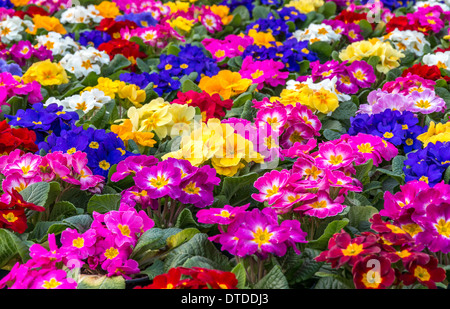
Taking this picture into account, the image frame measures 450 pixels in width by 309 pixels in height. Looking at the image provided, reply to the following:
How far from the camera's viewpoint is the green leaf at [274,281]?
1.65m

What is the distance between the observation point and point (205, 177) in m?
2.05

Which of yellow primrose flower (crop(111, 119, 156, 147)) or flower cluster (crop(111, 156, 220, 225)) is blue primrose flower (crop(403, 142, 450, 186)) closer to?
flower cluster (crop(111, 156, 220, 225))

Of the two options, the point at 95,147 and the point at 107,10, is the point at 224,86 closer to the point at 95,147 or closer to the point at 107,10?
the point at 95,147

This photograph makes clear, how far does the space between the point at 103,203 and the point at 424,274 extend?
1112 mm

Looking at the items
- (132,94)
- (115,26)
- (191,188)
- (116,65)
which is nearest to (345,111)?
(132,94)

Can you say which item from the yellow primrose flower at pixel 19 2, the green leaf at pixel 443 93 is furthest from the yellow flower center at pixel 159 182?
the yellow primrose flower at pixel 19 2

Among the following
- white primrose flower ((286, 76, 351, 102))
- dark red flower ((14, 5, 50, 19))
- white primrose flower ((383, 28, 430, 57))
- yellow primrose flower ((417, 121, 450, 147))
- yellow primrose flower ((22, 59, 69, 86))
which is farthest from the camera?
dark red flower ((14, 5, 50, 19))

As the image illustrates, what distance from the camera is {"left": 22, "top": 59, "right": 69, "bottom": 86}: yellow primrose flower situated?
3.41m

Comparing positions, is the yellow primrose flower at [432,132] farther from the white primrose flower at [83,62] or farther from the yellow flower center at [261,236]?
the white primrose flower at [83,62]

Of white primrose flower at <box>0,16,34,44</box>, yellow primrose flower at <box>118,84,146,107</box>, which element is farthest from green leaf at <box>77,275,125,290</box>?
white primrose flower at <box>0,16,34,44</box>

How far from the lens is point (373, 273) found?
5.19ft

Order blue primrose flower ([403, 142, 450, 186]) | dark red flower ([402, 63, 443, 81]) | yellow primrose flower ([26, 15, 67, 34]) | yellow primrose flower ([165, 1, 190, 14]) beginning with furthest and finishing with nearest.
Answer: yellow primrose flower ([165, 1, 190, 14]), yellow primrose flower ([26, 15, 67, 34]), dark red flower ([402, 63, 443, 81]), blue primrose flower ([403, 142, 450, 186])
